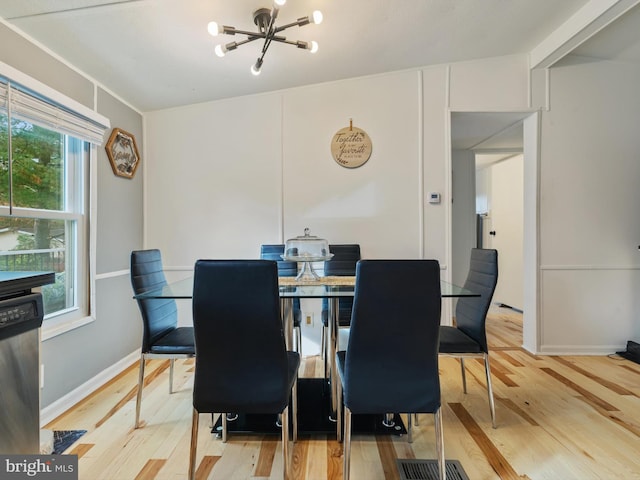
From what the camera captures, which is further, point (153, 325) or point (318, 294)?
point (153, 325)

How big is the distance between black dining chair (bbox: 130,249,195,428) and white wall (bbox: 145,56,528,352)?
42.2 inches

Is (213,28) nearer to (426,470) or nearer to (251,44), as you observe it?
(251,44)

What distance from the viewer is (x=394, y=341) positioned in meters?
1.33

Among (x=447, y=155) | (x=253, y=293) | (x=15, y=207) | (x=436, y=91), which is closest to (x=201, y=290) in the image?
(x=253, y=293)

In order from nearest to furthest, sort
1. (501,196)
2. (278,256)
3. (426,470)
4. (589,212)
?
(426,470)
(278,256)
(589,212)
(501,196)

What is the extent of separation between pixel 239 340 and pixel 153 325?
93cm

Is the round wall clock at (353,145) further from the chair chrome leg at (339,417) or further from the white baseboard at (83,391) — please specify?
the white baseboard at (83,391)

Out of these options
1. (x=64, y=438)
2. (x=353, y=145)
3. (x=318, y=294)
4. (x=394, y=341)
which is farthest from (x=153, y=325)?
(x=353, y=145)

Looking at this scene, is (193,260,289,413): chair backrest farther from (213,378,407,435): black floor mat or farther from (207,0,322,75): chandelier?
(207,0,322,75): chandelier

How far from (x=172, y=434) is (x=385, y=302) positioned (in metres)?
1.44

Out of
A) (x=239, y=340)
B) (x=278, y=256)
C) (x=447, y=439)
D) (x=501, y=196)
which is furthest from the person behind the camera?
(x=501, y=196)

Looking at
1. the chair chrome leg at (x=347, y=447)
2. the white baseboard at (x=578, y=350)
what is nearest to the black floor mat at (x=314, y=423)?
the chair chrome leg at (x=347, y=447)

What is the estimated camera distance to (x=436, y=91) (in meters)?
3.02

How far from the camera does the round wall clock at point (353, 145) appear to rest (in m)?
3.05
